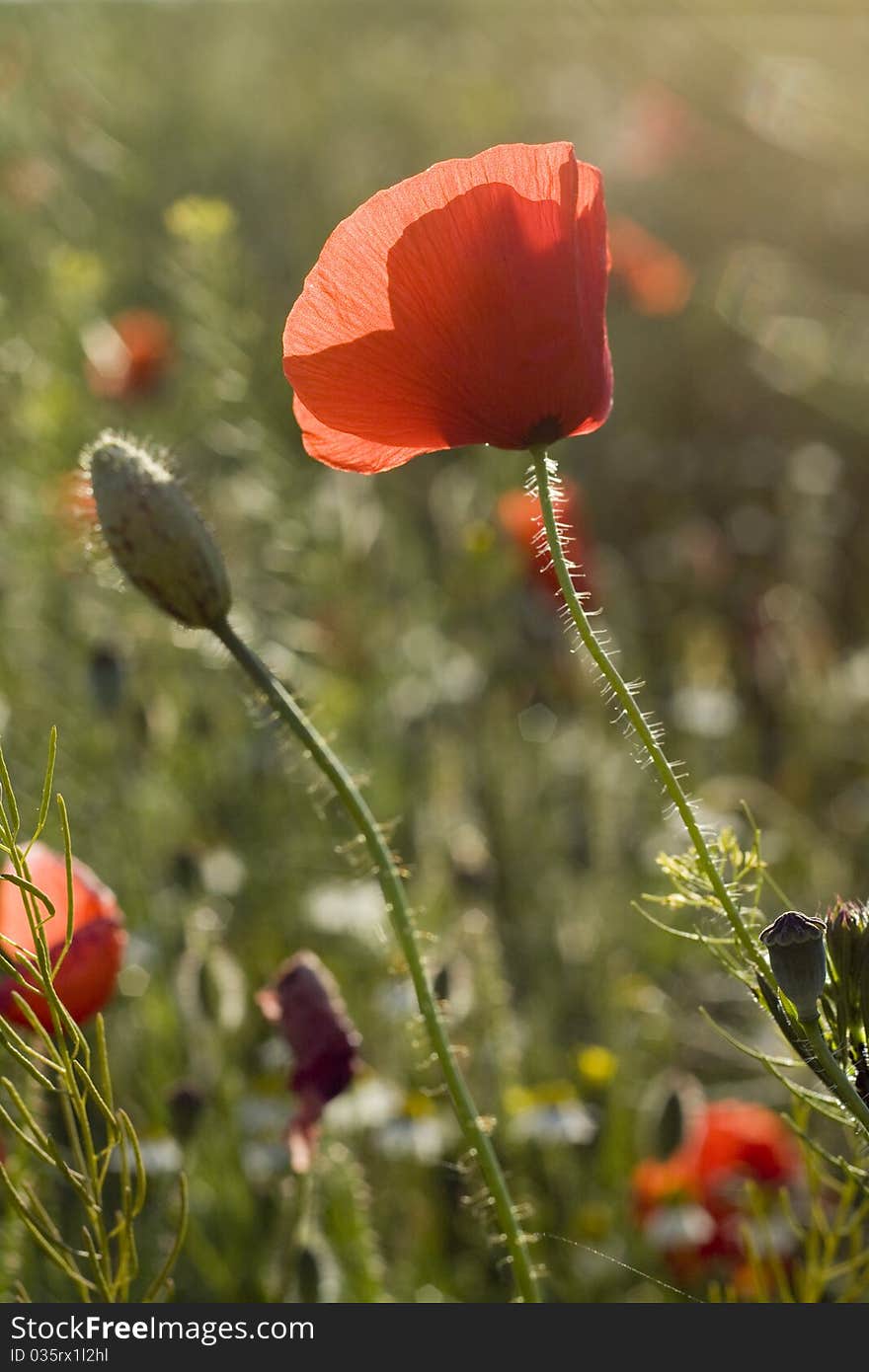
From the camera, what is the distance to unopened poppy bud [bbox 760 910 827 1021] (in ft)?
1.86

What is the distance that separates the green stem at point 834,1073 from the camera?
1.80 ft

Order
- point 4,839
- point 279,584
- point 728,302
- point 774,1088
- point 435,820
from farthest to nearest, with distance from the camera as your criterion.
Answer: point 728,302
point 279,584
point 435,820
point 774,1088
point 4,839

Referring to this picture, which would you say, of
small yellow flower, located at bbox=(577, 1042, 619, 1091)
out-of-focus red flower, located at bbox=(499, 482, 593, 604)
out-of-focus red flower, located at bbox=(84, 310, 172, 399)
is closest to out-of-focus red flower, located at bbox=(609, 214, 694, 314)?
out-of-focus red flower, located at bbox=(499, 482, 593, 604)

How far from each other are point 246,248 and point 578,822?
9.04ft

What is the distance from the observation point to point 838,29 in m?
4.97

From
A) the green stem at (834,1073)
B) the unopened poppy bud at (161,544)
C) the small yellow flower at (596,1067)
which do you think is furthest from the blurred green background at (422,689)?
the green stem at (834,1073)

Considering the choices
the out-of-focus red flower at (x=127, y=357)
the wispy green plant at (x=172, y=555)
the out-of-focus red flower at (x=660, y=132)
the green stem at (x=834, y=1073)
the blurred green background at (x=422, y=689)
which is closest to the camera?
the green stem at (x=834, y=1073)

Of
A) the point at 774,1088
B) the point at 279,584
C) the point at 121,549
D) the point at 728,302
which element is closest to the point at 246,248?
the point at 728,302

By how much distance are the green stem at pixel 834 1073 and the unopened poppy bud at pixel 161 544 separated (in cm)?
33

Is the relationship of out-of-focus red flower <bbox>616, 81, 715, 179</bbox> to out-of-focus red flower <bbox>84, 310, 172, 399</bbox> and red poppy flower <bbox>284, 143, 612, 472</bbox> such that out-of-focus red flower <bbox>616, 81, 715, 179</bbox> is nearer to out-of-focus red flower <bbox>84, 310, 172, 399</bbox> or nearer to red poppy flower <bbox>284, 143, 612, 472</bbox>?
out-of-focus red flower <bbox>84, 310, 172, 399</bbox>

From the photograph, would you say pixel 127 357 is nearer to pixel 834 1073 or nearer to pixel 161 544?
pixel 161 544

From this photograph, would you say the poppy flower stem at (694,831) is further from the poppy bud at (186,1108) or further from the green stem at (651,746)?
the poppy bud at (186,1108)

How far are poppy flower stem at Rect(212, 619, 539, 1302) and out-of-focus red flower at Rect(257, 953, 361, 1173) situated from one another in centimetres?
27

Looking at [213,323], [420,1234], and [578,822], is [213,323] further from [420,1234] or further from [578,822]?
[420,1234]
